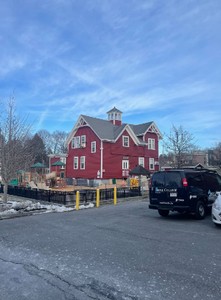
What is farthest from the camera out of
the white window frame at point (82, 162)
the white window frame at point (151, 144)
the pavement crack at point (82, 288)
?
the white window frame at point (151, 144)

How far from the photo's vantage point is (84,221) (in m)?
10.6

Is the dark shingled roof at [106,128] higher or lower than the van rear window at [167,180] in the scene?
higher

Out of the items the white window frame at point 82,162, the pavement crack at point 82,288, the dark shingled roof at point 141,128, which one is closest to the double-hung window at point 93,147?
the white window frame at point 82,162

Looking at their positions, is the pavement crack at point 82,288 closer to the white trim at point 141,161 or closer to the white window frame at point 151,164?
the white trim at point 141,161

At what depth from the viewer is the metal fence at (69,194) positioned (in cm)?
1577

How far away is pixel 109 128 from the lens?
37281 mm

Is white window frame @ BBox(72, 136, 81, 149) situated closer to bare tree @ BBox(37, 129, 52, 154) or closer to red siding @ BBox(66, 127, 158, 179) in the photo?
red siding @ BBox(66, 127, 158, 179)

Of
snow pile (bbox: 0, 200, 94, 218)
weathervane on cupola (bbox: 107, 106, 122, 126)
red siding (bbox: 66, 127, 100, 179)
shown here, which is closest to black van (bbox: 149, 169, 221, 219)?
snow pile (bbox: 0, 200, 94, 218)

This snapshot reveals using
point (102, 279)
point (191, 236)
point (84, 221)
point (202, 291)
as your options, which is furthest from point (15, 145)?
point (202, 291)

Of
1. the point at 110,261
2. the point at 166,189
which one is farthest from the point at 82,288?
the point at 166,189

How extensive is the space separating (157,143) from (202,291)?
122 ft

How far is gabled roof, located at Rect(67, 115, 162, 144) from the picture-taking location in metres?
34.8

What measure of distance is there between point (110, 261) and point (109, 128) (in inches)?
1266

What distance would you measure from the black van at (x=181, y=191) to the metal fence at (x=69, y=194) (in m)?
6.08
